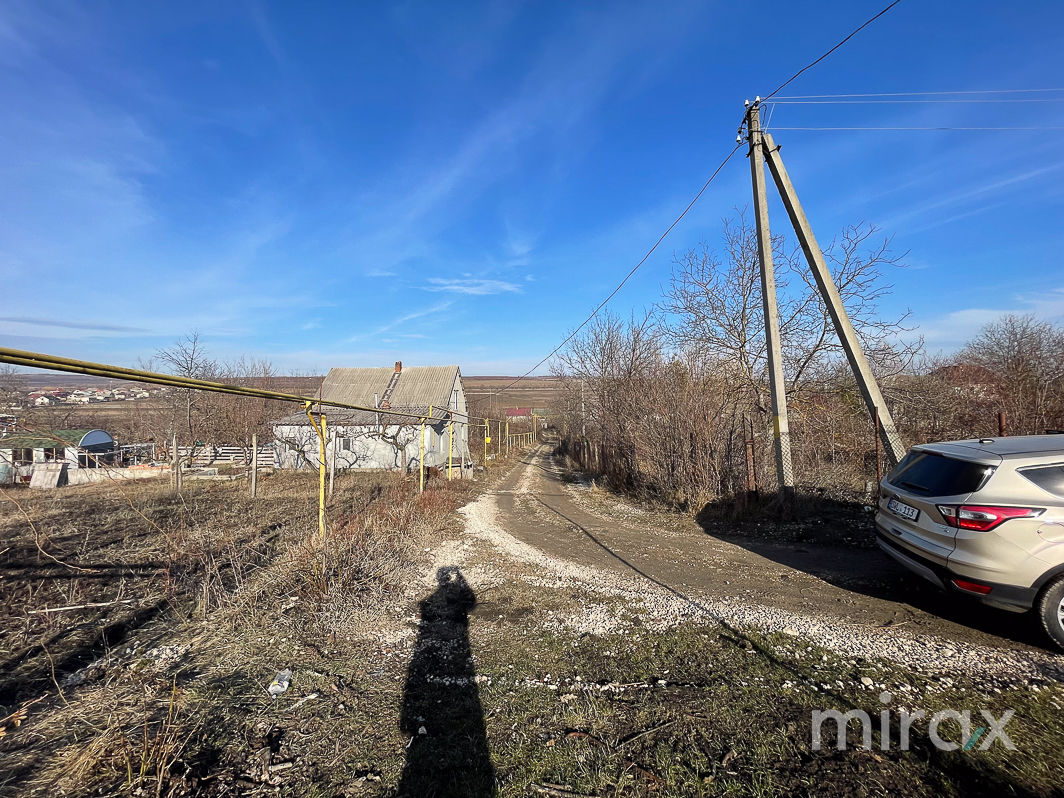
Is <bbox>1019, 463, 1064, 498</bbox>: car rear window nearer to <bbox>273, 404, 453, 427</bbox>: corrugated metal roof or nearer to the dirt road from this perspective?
the dirt road

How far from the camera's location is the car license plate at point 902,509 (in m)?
4.51

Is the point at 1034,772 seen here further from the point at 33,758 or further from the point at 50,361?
the point at 50,361

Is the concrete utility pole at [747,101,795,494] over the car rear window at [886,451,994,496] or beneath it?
over

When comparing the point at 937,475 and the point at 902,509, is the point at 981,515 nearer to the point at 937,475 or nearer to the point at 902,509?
the point at 937,475

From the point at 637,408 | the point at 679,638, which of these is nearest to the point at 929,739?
the point at 679,638

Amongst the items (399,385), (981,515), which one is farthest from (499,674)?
(399,385)

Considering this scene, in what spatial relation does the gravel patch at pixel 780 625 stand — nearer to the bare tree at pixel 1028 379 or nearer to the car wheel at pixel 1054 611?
the car wheel at pixel 1054 611

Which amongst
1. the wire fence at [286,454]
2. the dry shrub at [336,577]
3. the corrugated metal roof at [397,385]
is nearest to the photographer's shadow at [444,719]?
the dry shrub at [336,577]

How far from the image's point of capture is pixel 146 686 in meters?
3.25

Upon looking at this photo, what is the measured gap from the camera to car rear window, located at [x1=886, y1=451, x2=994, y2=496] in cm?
409

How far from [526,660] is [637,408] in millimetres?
9372

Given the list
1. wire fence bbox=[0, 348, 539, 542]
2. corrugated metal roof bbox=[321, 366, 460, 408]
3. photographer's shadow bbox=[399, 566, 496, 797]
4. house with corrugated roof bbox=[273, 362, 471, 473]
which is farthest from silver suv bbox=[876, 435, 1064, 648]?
corrugated metal roof bbox=[321, 366, 460, 408]

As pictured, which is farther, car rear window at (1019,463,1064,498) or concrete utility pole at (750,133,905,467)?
concrete utility pole at (750,133,905,467)

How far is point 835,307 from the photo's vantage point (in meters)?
8.18
